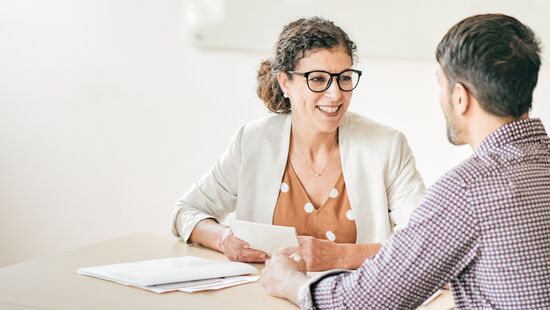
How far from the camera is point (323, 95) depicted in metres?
2.34

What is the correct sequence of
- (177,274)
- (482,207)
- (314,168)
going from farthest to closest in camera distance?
(314,168), (177,274), (482,207)

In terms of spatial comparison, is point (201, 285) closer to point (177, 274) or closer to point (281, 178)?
point (177, 274)

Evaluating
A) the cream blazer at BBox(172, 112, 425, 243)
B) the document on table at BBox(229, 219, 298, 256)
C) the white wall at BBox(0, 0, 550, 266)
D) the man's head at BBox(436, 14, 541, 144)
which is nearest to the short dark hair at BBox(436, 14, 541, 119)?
the man's head at BBox(436, 14, 541, 144)

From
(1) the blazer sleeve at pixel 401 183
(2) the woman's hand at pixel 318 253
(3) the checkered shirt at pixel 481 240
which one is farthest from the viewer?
(1) the blazer sleeve at pixel 401 183

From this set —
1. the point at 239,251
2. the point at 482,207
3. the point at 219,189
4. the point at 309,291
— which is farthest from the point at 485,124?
the point at 219,189

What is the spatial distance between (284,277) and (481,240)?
1.64 ft

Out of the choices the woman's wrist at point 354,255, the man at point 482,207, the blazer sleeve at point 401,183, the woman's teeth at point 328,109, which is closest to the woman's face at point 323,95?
the woman's teeth at point 328,109

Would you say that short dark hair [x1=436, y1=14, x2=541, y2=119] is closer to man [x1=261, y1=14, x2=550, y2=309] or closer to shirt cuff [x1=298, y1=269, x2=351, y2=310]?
man [x1=261, y1=14, x2=550, y2=309]

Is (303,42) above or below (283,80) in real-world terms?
above

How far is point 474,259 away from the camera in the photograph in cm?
138

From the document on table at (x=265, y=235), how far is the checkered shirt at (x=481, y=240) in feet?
1.89

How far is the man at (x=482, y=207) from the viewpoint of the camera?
4.40 feet

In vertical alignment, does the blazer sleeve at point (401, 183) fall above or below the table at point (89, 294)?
above

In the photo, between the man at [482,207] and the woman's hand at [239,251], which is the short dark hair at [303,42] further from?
the man at [482,207]
